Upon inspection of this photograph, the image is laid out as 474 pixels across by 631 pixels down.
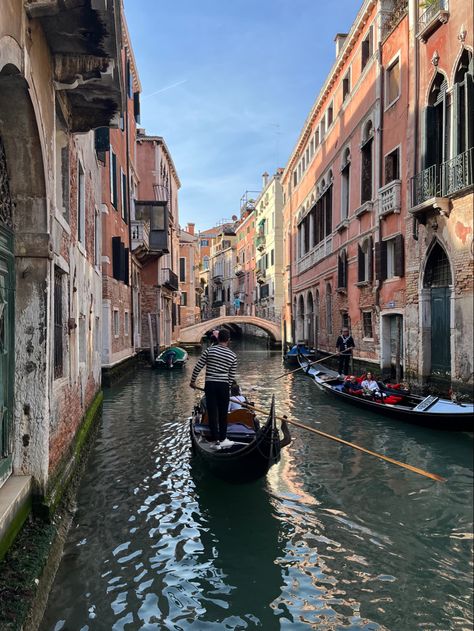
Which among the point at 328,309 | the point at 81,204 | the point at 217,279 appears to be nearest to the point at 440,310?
the point at 81,204

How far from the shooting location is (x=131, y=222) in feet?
37.9

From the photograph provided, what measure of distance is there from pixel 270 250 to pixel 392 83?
15.2 m

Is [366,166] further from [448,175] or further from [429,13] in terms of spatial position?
[448,175]

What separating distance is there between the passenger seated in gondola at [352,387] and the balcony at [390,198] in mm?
2395

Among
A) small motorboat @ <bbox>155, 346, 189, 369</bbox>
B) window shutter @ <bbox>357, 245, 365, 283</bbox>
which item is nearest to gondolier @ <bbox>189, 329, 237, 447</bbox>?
window shutter @ <bbox>357, 245, 365, 283</bbox>

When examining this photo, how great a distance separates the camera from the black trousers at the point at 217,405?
353 cm

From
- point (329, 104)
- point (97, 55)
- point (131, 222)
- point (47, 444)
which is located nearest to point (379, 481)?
point (47, 444)

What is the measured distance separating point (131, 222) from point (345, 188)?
449 cm

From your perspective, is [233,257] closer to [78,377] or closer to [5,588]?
[78,377]

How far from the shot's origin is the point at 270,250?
23.0 meters

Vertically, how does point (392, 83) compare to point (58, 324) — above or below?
above

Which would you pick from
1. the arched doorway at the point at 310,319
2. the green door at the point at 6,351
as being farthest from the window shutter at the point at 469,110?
the arched doorway at the point at 310,319

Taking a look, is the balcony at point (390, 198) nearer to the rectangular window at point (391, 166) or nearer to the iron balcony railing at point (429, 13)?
the rectangular window at point (391, 166)

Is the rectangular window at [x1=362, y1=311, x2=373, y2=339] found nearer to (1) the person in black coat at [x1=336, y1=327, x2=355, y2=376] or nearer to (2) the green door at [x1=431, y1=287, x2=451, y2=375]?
(1) the person in black coat at [x1=336, y1=327, x2=355, y2=376]
